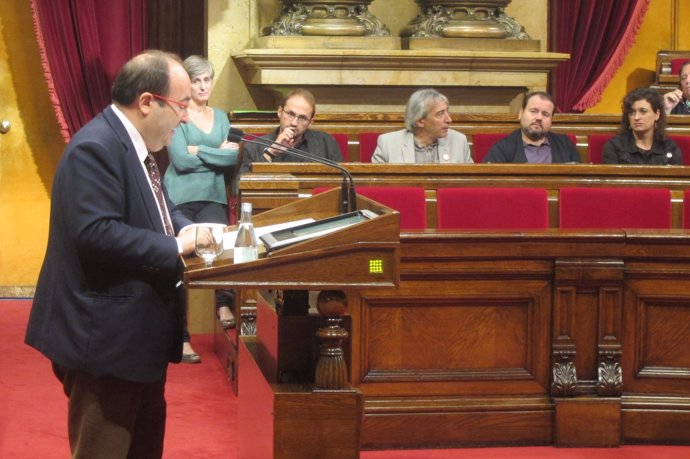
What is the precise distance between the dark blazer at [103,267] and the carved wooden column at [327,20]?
15.0 ft

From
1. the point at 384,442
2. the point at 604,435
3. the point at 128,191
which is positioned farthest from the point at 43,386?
the point at 128,191

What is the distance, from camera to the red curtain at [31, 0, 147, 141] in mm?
7090

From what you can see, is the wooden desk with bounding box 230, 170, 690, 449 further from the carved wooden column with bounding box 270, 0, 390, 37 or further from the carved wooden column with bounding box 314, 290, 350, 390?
the carved wooden column with bounding box 270, 0, 390, 37

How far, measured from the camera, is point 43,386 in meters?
5.12

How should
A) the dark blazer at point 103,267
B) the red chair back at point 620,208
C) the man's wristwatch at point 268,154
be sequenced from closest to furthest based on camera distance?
the dark blazer at point 103,267
the red chair back at point 620,208
the man's wristwatch at point 268,154

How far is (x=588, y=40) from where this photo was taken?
835cm

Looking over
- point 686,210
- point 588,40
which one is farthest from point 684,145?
point 588,40

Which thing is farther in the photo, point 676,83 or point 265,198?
point 676,83

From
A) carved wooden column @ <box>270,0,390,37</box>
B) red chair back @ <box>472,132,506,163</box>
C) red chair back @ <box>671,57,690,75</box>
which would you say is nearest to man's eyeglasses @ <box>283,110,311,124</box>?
red chair back @ <box>472,132,506,163</box>

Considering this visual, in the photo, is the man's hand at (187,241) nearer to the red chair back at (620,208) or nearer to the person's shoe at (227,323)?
the red chair back at (620,208)

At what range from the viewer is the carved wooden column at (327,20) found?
281 inches

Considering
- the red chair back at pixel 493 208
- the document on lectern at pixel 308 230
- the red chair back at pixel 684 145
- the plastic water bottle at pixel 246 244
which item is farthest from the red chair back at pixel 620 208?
the plastic water bottle at pixel 246 244

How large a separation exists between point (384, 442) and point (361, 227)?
1.74 m

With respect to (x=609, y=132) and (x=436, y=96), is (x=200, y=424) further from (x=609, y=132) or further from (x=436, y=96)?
(x=609, y=132)
